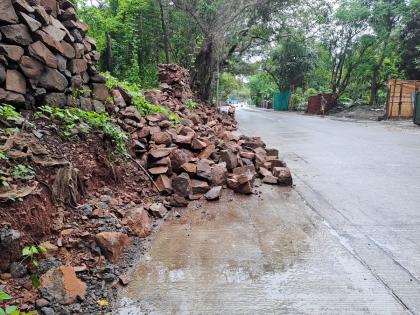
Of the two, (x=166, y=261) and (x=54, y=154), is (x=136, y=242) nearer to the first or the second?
Answer: (x=166, y=261)

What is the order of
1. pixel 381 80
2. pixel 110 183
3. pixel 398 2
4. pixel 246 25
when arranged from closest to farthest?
pixel 110 183
pixel 246 25
pixel 398 2
pixel 381 80

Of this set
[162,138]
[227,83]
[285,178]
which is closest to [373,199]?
[285,178]

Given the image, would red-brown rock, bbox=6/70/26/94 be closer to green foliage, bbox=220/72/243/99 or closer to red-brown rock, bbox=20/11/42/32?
red-brown rock, bbox=20/11/42/32

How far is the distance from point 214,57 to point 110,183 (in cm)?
1072

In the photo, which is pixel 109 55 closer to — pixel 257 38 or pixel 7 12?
pixel 7 12

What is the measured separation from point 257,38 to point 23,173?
19.5 meters

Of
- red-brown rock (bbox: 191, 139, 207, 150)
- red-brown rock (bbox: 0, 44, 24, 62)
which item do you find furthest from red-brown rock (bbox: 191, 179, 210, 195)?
red-brown rock (bbox: 0, 44, 24, 62)

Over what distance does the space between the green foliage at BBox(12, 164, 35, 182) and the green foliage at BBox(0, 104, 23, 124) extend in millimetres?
689

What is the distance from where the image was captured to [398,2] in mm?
20000

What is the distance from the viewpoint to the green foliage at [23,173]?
9.07 feet

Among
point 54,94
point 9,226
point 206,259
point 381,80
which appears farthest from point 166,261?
point 381,80

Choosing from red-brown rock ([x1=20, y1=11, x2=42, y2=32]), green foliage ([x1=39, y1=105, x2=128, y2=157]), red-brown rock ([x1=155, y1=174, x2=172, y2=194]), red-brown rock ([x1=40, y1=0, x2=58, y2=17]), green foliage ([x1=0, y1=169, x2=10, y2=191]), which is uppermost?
red-brown rock ([x1=40, y1=0, x2=58, y2=17])

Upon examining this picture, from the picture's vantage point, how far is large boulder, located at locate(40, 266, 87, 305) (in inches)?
88.7

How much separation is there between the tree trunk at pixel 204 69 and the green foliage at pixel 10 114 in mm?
10546
